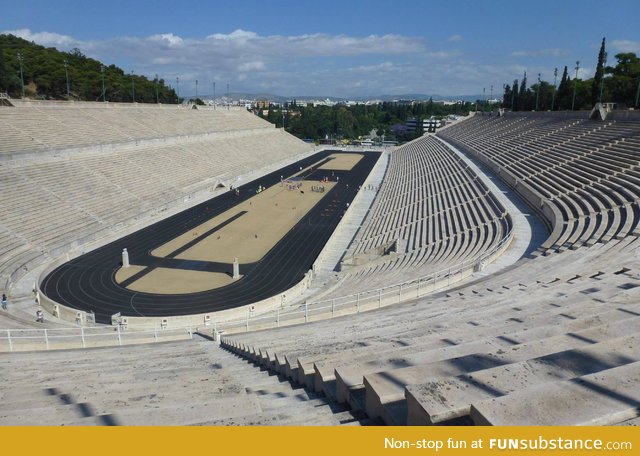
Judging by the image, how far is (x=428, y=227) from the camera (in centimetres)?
2831

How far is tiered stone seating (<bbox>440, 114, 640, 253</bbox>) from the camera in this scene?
17.4 m

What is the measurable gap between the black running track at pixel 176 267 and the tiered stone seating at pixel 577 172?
1374 centimetres

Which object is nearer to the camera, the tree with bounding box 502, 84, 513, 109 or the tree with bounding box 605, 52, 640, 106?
the tree with bounding box 605, 52, 640, 106

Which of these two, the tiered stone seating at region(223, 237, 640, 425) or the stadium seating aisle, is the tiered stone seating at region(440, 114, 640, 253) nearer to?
the stadium seating aisle

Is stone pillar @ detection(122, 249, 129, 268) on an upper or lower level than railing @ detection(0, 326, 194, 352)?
lower

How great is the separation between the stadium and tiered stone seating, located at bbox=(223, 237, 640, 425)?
4 cm

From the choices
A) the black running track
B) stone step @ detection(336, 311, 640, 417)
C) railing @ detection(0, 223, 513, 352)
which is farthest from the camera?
the black running track

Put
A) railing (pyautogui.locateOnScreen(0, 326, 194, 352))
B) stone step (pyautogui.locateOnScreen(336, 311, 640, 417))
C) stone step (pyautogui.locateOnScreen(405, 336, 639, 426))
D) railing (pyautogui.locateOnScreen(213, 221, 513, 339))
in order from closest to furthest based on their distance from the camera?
stone step (pyautogui.locateOnScreen(405, 336, 639, 426)) → stone step (pyautogui.locateOnScreen(336, 311, 640, 417)) → railing (pyautogui.locateOnScreen(0, 326, 194, 352)) → railing (pyautogui.locateOnScreen(213, 221, 513, 339))

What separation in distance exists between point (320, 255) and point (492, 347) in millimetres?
21404

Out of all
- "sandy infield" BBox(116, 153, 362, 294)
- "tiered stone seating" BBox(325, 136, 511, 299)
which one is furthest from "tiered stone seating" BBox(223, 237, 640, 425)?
"sandy infield" BBox(116, 153, 362, 294)

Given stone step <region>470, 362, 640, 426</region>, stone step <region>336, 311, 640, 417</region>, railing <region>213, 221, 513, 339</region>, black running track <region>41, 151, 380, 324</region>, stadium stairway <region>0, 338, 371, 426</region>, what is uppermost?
stone step <region>470, 362, 640, 426</region>

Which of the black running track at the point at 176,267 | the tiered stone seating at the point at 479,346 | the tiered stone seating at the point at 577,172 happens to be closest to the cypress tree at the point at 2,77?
the black running track at the point at 176,267

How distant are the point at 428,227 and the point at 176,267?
1599 cm

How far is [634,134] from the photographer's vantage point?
31.5 m
